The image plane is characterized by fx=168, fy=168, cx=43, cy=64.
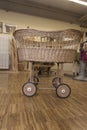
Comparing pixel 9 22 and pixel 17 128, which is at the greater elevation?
pixel 9 22

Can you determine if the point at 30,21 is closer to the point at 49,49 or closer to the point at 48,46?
the point at 48,46

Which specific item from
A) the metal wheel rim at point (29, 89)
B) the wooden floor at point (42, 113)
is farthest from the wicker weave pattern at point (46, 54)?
the wooden floor at point (42, 113)

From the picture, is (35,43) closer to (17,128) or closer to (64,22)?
(17,128)

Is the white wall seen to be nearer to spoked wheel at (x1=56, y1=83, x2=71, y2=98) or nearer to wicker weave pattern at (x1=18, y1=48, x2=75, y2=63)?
wicker weave pattern at (x1=18, y1=48, x2=75, y2=63)

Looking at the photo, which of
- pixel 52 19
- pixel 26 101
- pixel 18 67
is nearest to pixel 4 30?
pixel 18 67

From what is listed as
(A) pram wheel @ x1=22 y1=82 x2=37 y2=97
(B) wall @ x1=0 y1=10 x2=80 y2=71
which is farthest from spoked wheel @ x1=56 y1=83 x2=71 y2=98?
(B) wall @ x1=0 y1=10 x2=80 y2=71

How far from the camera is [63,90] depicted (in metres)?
2.26

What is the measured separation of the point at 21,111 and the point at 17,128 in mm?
401

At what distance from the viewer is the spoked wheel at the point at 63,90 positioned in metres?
2.24

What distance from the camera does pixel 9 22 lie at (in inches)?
257

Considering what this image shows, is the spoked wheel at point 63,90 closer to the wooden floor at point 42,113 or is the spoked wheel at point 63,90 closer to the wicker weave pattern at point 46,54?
the wooden floor at point 42,113

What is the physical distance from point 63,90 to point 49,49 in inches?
23.0

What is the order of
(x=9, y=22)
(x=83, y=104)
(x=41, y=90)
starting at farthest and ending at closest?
(x=9, y=22), (x=41, y=90), (x=83, y=104)

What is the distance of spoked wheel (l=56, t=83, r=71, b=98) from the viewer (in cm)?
224
